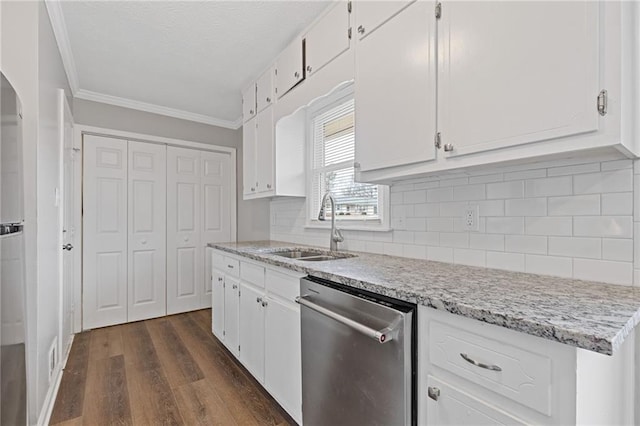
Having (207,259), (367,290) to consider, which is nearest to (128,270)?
(207,259)

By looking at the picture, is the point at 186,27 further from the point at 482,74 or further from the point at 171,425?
the point at 171,425

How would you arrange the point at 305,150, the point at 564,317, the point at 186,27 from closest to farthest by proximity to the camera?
the point at 564,317, the point at 186,27, the point at 305,150

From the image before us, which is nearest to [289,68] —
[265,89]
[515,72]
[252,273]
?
[265,89]

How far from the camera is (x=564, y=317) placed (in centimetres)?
75

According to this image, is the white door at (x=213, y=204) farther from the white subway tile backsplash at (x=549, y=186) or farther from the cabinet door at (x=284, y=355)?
the white subway tile backsplash at (x=549, y=186)

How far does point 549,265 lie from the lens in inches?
50.1

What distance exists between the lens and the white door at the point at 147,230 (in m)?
3.52

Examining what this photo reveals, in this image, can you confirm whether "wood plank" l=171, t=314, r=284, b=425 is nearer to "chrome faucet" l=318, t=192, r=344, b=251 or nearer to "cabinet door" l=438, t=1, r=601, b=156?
"chrome faucet" l=318, t=192, r=344, b=251

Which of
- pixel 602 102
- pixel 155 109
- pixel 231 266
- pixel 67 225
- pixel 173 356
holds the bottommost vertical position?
pixel 173 356

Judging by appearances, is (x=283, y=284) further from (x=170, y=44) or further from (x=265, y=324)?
(x=170, y=44)

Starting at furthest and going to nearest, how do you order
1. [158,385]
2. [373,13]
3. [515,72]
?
[158,385]
[373,13]
[515,72]

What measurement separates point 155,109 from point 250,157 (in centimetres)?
153

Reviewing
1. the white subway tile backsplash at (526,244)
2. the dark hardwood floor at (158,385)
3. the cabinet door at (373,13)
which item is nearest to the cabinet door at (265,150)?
the cabinet door at (373,13)

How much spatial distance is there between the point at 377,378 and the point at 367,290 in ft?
1.02
